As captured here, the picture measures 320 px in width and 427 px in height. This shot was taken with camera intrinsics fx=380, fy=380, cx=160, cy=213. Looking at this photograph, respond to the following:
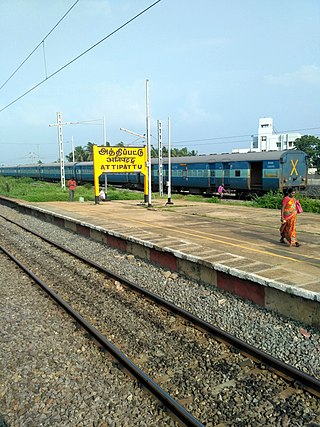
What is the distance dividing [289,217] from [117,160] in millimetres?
14540

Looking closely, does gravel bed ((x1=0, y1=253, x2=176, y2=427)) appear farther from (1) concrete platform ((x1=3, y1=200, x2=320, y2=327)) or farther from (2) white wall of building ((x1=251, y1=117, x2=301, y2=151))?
(2) white wall of building ((x1=251, y1=117, x2=301, y2=151))

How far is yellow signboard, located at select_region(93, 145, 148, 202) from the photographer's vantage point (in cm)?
2162

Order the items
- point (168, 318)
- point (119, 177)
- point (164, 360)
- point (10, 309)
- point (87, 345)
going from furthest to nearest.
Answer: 1. point (119, 177)
2. point (10, 309)
3. point (168, 318)
4. point (87, 345)
5. point (164, 360)

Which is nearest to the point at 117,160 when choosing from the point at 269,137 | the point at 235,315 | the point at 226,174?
the point at 226,174

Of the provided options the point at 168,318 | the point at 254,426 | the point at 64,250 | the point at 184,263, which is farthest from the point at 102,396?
the point at 64,250

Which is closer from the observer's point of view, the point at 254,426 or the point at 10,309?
the point at 254,426

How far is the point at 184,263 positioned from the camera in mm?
8219

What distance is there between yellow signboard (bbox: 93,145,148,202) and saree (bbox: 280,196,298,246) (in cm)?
1359

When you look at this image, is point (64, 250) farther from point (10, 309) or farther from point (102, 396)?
point (102, 396)

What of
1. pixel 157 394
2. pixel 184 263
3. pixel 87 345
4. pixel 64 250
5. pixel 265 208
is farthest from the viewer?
pixel 265 208

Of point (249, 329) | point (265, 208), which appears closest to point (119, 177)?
point (265, 208)

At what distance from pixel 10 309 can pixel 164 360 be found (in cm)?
319

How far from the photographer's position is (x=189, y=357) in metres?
4.80

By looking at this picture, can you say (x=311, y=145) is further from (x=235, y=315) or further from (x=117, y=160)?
(x=235, y=315)
